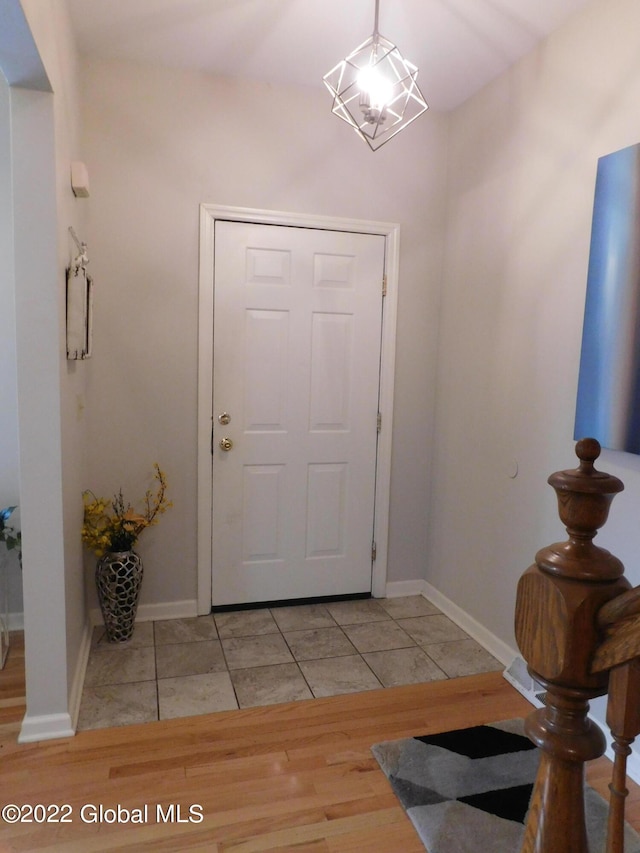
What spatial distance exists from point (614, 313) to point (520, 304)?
0.65m

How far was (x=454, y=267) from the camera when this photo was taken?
3.15 metres

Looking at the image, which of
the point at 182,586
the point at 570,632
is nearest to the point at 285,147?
A: the point at 182,586

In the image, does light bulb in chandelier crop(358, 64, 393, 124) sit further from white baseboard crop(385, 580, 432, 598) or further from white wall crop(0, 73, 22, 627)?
white baseboard crop(385, 580, 432, 598)

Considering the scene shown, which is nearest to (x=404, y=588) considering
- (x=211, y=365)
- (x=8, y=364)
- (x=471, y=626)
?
(x=471, y=626)

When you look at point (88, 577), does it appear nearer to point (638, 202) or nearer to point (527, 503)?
Answer: point (527, 503)

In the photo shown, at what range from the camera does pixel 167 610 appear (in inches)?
119

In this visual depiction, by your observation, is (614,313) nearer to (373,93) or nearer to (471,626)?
(373,93)

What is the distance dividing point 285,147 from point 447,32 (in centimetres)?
92

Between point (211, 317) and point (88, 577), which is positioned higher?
point (211, 317)

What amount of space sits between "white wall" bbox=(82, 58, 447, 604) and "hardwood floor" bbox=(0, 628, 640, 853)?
3.34ft

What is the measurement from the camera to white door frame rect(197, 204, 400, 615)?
9.50 feet

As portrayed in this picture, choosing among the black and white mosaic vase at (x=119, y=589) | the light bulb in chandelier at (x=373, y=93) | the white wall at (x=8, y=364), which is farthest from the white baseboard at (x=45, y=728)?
the light bulb in chandelier at (x=373, y=93)

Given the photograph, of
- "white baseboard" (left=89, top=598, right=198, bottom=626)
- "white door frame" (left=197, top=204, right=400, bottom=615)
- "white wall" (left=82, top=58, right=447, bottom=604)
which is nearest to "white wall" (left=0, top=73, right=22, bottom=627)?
"white wall" (left=82, top=58, right=447, bottom=604)

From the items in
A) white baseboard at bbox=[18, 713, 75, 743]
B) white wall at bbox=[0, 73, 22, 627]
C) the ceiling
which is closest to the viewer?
white baseboard at bbox=[18, 713, 75, 743]
